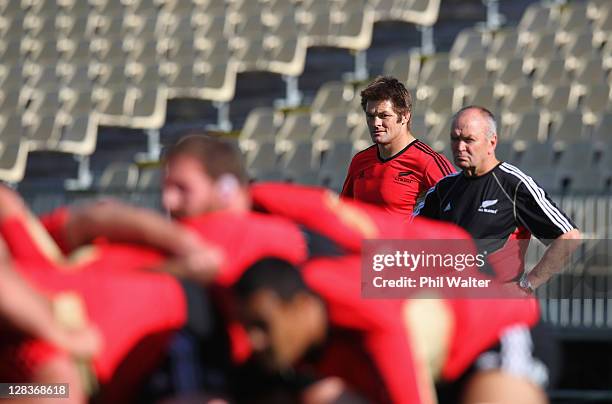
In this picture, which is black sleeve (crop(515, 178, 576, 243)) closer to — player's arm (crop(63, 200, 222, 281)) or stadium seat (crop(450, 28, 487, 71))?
player's arm (crop(63, 200, 222, 281))

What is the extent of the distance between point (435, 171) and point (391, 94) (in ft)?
1.59

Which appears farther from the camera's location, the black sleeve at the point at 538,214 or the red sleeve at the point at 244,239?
the black sleeve at the point at 538,214

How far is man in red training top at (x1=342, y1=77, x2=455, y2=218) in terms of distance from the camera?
6641 mm

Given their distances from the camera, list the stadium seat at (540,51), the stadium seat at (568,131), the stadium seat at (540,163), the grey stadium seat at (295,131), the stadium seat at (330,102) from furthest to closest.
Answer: the stadium seat at (330,102) → the grey stadium seat at (295,131) → the stadium seat at (540,51) → the stadium seat at (568,131) → the stadium seat at (540,163)

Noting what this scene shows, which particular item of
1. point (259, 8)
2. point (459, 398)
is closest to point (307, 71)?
point (259, 8)

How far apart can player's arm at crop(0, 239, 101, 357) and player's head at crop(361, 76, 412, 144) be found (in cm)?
346

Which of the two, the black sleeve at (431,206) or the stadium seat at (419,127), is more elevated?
the stadium seat at (419,127)

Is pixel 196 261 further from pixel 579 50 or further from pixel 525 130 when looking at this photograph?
pixel 579 50

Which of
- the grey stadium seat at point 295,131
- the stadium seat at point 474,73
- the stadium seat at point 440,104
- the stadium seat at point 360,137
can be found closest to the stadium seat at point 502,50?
the stadium seat at point 474,73

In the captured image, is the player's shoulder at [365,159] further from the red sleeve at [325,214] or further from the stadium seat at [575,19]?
the stadium seat at [575,19]

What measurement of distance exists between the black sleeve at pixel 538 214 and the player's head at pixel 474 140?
0.23 metres

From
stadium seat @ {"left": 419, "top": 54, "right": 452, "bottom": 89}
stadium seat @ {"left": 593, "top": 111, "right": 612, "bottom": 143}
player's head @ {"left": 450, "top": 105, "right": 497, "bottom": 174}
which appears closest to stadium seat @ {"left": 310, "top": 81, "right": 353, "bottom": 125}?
stadium seat @ {"left": 419, "top": 54, "right": 452, "bottom": 89}

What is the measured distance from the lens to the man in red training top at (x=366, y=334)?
340 cm

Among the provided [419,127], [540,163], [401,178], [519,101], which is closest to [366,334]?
[401,178]
